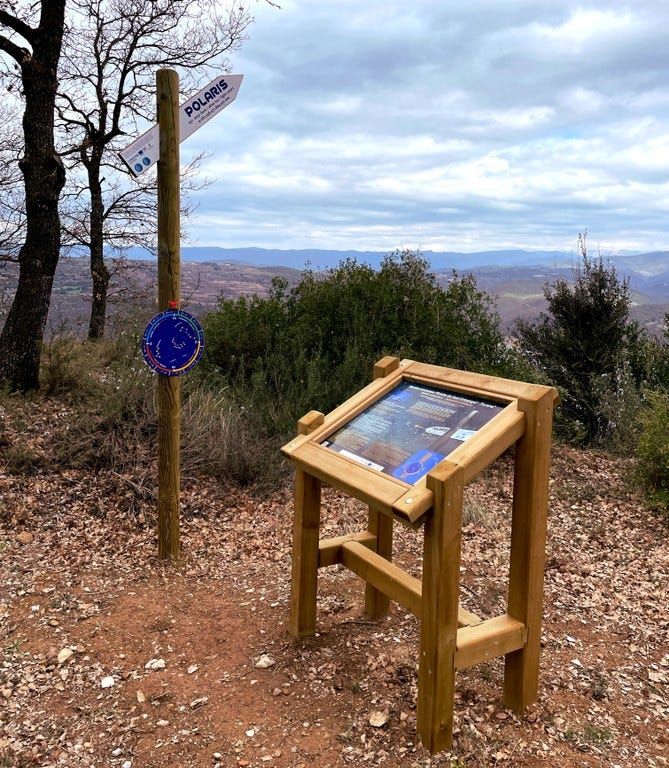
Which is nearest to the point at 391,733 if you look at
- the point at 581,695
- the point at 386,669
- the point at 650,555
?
the point at 386,669

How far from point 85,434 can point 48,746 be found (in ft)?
11.4

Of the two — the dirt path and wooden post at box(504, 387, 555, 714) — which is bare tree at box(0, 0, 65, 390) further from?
wooden post at box(504, 387, 555, 714)

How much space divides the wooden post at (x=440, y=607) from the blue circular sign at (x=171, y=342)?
7.92 ft

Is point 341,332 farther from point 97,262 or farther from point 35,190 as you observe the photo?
point 97,262

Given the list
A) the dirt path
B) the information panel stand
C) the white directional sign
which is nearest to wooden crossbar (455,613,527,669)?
the information panel stand

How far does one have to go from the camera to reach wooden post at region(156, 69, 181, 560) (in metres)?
4.21

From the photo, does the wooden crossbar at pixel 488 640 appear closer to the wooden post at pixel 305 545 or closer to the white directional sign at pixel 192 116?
the wooden post at pixel 305 545

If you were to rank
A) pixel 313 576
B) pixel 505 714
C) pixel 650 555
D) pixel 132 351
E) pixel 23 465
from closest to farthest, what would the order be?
1. pixel 505 714
2. pixel 313 576
3. pixel 650 555
4. pixel 23 465
5. pixel 132 351

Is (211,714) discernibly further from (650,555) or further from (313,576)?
(650,555)

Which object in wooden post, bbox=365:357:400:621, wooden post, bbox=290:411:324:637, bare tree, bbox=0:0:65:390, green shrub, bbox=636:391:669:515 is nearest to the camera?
wooden post, bbox=290:411:324:637

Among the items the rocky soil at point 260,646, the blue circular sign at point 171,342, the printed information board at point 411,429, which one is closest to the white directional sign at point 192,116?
the blue circular sign at point 171,342

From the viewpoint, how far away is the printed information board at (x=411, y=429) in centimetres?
282

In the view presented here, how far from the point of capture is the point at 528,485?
9.16ft

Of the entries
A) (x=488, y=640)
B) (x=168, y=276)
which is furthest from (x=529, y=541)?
(x=168, y=276)
